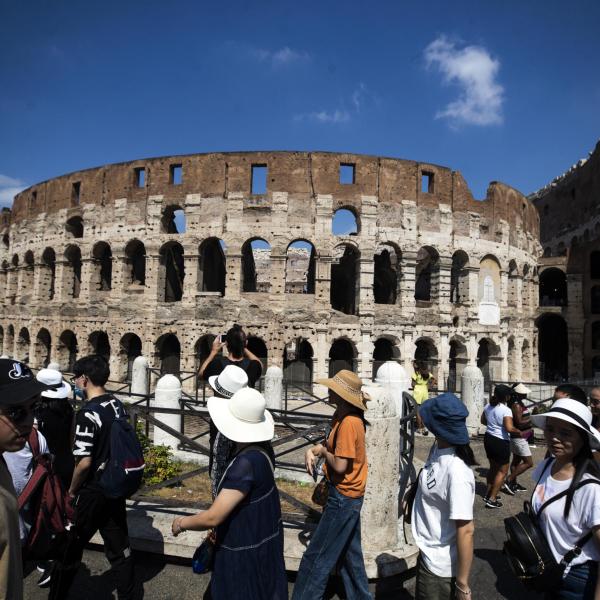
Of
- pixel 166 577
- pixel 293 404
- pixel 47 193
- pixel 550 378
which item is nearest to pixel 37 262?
pixel 47 193

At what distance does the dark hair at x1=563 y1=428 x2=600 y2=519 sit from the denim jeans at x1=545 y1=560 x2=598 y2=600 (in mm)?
295

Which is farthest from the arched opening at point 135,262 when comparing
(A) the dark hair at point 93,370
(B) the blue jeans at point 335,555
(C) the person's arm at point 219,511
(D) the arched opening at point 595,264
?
(D) the arched opening at point 595,264

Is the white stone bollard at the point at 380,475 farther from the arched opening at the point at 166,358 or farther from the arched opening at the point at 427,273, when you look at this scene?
the arched opening at the point at 427,273

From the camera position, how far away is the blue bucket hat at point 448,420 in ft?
8.69

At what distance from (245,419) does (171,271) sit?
1940 cm

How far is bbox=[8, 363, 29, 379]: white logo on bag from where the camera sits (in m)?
2.16

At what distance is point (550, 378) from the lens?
25.4 meters

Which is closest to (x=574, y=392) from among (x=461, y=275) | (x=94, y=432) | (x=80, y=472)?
(x=94, y=432)

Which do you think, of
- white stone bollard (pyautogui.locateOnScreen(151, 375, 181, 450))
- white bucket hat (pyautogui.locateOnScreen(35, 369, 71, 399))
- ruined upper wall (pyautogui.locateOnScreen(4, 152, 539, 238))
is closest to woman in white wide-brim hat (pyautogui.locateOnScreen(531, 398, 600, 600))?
white bucket hat (pyautogui.locateOnScreen(35, 369, 71, 399))

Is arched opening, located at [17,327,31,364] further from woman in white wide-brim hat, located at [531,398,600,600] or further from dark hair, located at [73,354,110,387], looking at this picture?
woman in white wide-brim hat, located at [531,398,600,600]

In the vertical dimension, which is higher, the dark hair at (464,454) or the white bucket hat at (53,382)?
the white bucket hat at (53,382)

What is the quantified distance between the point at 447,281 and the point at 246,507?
18.0 metres

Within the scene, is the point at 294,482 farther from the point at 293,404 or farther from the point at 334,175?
the point at 334,175

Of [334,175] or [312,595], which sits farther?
[334,175]
